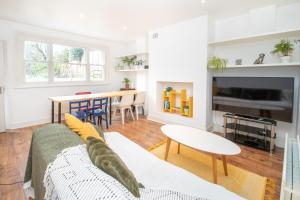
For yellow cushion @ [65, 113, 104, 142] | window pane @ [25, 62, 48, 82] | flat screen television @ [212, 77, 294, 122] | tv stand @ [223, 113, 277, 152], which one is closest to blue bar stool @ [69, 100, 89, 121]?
window pane @ [25, 62, 48, 82]

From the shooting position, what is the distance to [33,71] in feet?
14.0

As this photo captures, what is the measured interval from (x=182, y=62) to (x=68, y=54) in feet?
10.6

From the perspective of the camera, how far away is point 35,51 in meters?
4.26

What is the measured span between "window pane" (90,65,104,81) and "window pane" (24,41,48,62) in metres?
1.35

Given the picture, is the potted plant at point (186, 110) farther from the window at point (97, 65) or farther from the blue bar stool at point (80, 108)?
the window at point (97, 65)

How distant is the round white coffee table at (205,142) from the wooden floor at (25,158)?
594 mm

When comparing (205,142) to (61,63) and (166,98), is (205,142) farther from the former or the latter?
(61,63)

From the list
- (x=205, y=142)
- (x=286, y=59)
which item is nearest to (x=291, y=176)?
(x=205, y=142)

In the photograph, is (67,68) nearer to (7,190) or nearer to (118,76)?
(118,76)

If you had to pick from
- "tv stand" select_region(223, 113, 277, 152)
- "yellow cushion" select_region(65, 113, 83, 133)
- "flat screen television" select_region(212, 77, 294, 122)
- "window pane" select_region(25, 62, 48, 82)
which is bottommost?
"tv stand" select_region(223, 113, 277, 152)

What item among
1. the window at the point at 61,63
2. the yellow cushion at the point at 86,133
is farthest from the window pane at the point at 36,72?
the yellow cushion at the point at 86,133

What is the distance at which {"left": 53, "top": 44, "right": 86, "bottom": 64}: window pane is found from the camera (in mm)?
4621

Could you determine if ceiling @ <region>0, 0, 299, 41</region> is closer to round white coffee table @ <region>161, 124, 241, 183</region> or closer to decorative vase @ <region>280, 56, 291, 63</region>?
decorative vase @ <region>280, 56, 291, 63</region>

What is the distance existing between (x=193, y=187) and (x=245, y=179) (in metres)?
1.22
